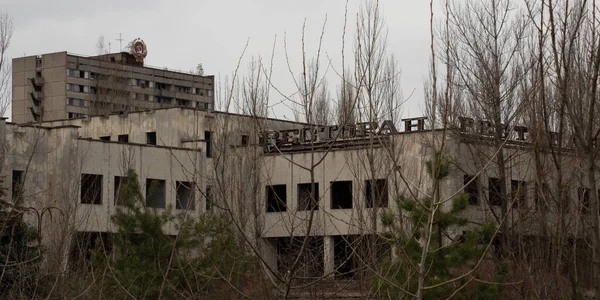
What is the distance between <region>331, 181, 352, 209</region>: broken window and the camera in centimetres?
3962

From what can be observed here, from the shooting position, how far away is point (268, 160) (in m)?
40.0

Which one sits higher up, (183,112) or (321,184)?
(183,112)

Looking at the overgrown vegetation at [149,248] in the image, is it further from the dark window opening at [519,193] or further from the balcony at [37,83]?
the balcony at [37,83]

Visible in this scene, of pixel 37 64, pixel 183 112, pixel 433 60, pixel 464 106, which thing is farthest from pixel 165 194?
pixel 37 64

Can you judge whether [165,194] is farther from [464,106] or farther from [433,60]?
[433,60]

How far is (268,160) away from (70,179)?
9.64 m

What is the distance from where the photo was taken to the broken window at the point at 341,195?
39.6 metres

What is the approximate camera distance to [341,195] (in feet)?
131

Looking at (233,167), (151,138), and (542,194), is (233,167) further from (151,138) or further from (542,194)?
(542,194)

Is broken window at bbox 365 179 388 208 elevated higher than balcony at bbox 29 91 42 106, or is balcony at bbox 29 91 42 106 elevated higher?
balcony at bbox 29 91 42 106

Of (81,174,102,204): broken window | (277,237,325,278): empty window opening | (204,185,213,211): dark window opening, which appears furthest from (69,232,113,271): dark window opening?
(81,174,102,204): broken window

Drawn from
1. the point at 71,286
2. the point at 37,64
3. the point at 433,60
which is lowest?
the point at 71,286

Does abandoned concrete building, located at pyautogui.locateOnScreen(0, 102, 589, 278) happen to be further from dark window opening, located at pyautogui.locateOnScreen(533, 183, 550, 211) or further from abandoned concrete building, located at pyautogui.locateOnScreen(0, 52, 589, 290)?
dark window opening, located at pyautogui.locateOnScreen(533, 183, 550, 211)

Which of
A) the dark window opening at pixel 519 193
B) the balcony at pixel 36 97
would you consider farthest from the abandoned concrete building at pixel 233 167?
the balcony at pixel 36 97
